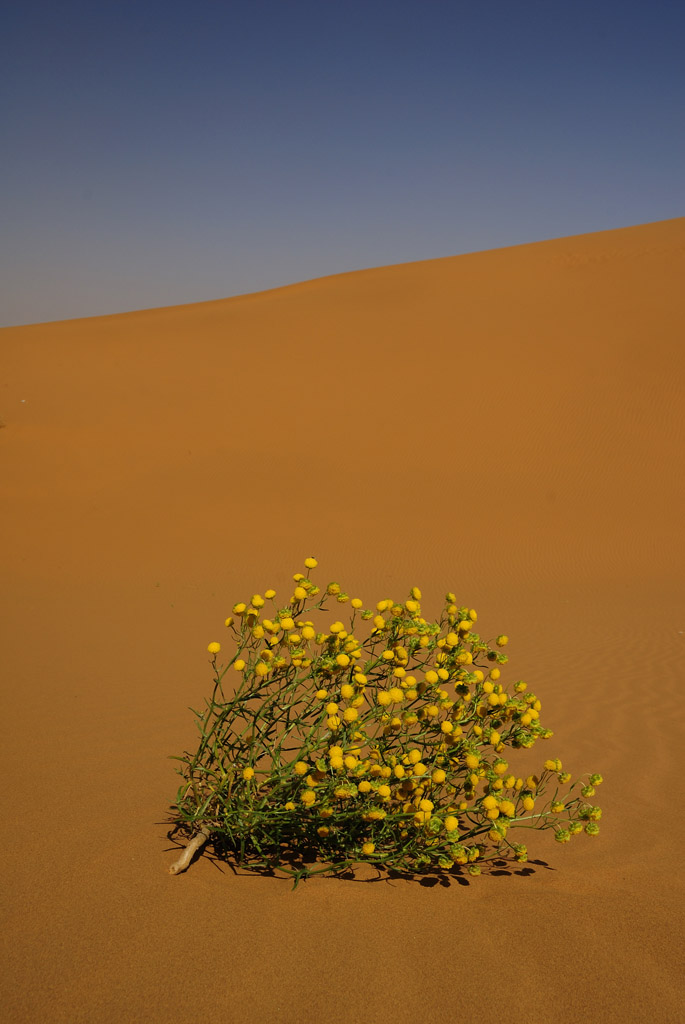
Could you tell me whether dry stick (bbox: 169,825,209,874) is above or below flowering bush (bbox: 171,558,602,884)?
below

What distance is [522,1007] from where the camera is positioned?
1.75 metres

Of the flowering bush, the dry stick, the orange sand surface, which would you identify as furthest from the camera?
the dry stick

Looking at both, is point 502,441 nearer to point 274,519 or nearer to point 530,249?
point 274,519

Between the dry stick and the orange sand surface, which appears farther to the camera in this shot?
the dry stick

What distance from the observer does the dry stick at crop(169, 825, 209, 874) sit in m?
2.27

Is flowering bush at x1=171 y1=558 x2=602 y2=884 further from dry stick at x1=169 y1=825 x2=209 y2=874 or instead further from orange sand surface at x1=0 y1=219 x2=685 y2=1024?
orange sand surface at x1=0 y1=219 x2=685 y2=1024

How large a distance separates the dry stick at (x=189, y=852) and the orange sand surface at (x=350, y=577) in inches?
1.6

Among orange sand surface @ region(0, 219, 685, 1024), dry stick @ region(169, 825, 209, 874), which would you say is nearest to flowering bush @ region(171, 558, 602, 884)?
dry stick @ region(169, 825, 209, 874)

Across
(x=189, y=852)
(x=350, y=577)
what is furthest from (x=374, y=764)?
(x=350, y=577)

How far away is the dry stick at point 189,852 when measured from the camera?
2.27 meters

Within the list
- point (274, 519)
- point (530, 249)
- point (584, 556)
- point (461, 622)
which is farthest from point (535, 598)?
point (530, 249)

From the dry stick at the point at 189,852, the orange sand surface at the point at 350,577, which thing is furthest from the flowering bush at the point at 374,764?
the orange sand surface at the point at 350,577

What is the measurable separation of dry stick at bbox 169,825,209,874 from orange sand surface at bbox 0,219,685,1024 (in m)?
0.04

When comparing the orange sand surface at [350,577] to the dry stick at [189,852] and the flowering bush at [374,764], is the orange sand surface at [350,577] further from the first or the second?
the flowering bush at [374,764]
